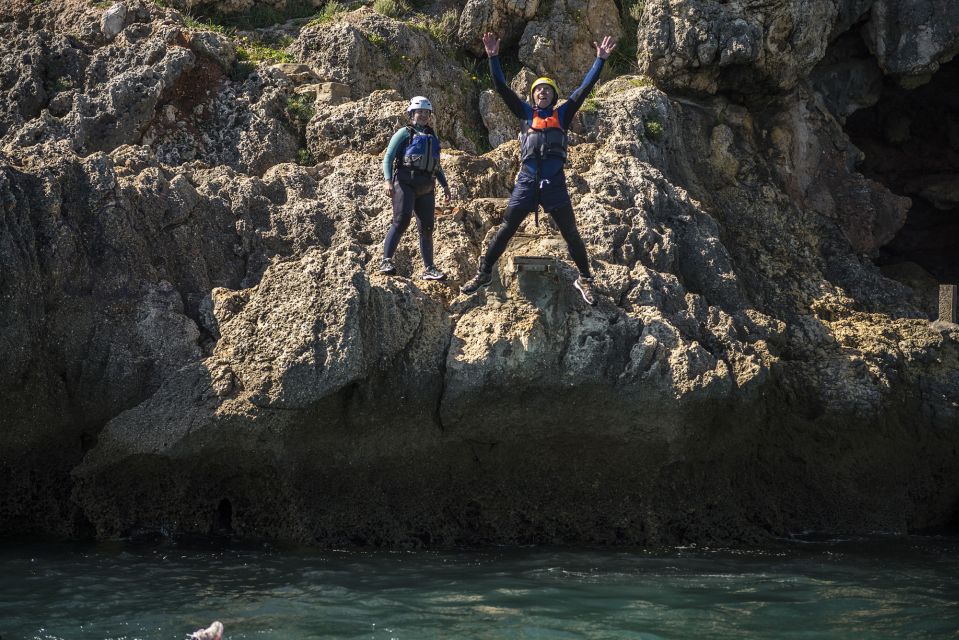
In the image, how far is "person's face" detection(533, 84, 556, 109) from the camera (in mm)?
10477

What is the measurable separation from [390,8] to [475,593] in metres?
10.0

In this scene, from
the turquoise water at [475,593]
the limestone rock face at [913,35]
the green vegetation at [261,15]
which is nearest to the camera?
the turquoise water at [475,593]

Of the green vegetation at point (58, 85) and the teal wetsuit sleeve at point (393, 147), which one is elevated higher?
the green vegetation at point (58, 85)

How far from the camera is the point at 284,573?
9.27m

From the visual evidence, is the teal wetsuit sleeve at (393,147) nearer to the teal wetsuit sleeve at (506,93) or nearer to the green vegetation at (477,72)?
the teal wetsuit sleeve at (506,93)

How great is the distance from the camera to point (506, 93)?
10305 mm

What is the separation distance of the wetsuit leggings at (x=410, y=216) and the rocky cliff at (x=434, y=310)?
340 millimetres

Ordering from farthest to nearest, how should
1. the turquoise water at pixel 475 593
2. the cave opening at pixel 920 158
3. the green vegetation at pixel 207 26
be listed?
the cave opening at pixel 920 158
the green vegetation at pixel 207 26
the turquoise water at pixel 475 593

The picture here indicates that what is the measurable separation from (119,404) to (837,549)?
7.02 m

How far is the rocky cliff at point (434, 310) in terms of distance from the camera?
10156 mm

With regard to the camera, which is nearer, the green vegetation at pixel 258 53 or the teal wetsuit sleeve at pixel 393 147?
the teal wetsuit sleeve at pixel 393 147

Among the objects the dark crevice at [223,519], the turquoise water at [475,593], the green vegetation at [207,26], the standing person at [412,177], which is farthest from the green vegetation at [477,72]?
the turquoise water at [475,593]

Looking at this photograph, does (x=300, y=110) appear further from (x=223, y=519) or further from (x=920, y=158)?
(x=920, y=158)

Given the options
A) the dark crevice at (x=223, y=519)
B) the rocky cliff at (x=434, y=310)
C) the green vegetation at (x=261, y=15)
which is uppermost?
the green vegetation at (x=261, y=15)
